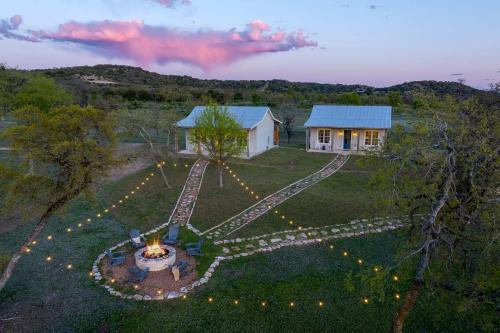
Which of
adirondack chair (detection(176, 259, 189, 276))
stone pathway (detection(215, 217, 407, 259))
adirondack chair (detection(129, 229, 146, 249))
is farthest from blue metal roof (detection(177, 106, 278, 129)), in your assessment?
adirondack chair (detection(176, 259, 189, 276))

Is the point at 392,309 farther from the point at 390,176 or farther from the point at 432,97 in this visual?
the point at 432,97

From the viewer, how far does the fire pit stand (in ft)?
38.2

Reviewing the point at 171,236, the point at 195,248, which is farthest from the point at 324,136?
the point at 195,248

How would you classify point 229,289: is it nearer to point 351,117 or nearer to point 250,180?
point 250,180

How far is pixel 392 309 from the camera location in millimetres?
9711

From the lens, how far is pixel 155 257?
11.9 metres

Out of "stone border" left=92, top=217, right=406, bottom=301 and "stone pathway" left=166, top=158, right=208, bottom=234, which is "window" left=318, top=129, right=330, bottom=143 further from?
"stone border" left=92, top=217, right=406, bottom=301

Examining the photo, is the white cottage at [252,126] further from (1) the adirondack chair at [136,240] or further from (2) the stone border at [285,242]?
(1) the adirondack chair at [136,240]

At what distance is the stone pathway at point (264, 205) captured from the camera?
14.6m

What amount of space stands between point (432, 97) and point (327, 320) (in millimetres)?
6668

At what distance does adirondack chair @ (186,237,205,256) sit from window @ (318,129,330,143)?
20577mm

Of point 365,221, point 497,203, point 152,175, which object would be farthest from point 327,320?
point 152,175

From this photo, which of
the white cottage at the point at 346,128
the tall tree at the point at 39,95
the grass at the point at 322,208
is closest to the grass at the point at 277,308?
the grass at the point at 322,208

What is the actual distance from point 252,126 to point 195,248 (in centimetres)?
1624
